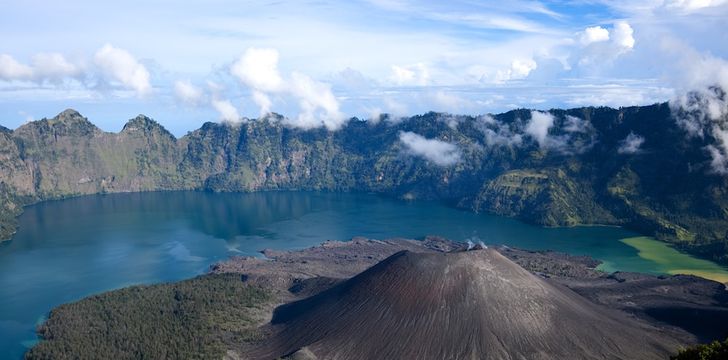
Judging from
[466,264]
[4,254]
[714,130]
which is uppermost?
[714,130]

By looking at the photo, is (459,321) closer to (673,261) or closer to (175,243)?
(673,261)

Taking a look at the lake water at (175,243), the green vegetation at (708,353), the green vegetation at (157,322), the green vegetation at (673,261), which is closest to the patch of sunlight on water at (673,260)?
the green vegetation at (673,261)

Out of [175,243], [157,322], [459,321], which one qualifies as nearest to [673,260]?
[459,321]

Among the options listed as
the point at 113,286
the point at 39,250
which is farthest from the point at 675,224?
the point at 39,250

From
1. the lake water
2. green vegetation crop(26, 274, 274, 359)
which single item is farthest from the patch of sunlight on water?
green vegetation crop(26, 274, 274, 359)

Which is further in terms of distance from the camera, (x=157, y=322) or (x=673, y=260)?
(x=673, y=260)

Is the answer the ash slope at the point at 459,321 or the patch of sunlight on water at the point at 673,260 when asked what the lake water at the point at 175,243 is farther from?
the ash slope at the point at 459,321

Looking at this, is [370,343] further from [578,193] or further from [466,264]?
[578,193]
